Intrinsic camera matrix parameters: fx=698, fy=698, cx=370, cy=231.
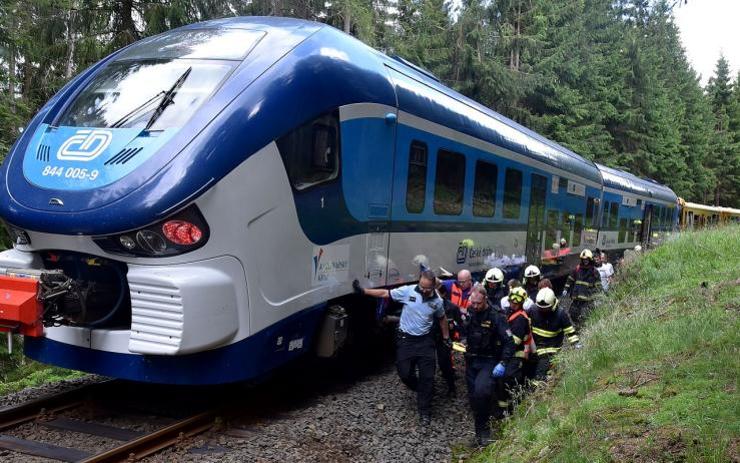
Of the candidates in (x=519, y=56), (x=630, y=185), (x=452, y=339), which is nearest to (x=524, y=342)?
(x=452, y=339)

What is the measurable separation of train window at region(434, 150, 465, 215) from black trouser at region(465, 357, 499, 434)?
2.44 m

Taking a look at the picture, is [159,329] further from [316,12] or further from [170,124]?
[316,12]

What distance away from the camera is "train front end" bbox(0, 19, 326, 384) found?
5.22m

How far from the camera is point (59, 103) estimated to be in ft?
20.9

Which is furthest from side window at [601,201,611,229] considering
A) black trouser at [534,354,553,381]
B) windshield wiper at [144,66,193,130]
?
windshield wiper at [144,66,193,130]

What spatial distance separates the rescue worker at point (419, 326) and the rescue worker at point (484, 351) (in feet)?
1.32

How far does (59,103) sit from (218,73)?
5.19 ft

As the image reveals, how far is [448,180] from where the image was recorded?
9188 millimetres

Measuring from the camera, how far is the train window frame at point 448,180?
29.0ft

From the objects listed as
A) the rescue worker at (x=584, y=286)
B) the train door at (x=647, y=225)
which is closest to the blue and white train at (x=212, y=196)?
the rescue worker at (x=584, y=286)

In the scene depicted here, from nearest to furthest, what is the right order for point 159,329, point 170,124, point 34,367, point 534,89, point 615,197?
point 159,329 < point 170,124 < point 34,367 < point 615,197 < point 534,89

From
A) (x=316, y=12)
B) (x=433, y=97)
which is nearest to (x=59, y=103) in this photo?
(x=433, y=97)

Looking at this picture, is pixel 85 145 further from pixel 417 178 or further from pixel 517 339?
pixel 517 339

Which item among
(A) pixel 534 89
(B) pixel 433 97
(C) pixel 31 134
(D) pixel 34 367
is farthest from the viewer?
(A) pixel 534 89
